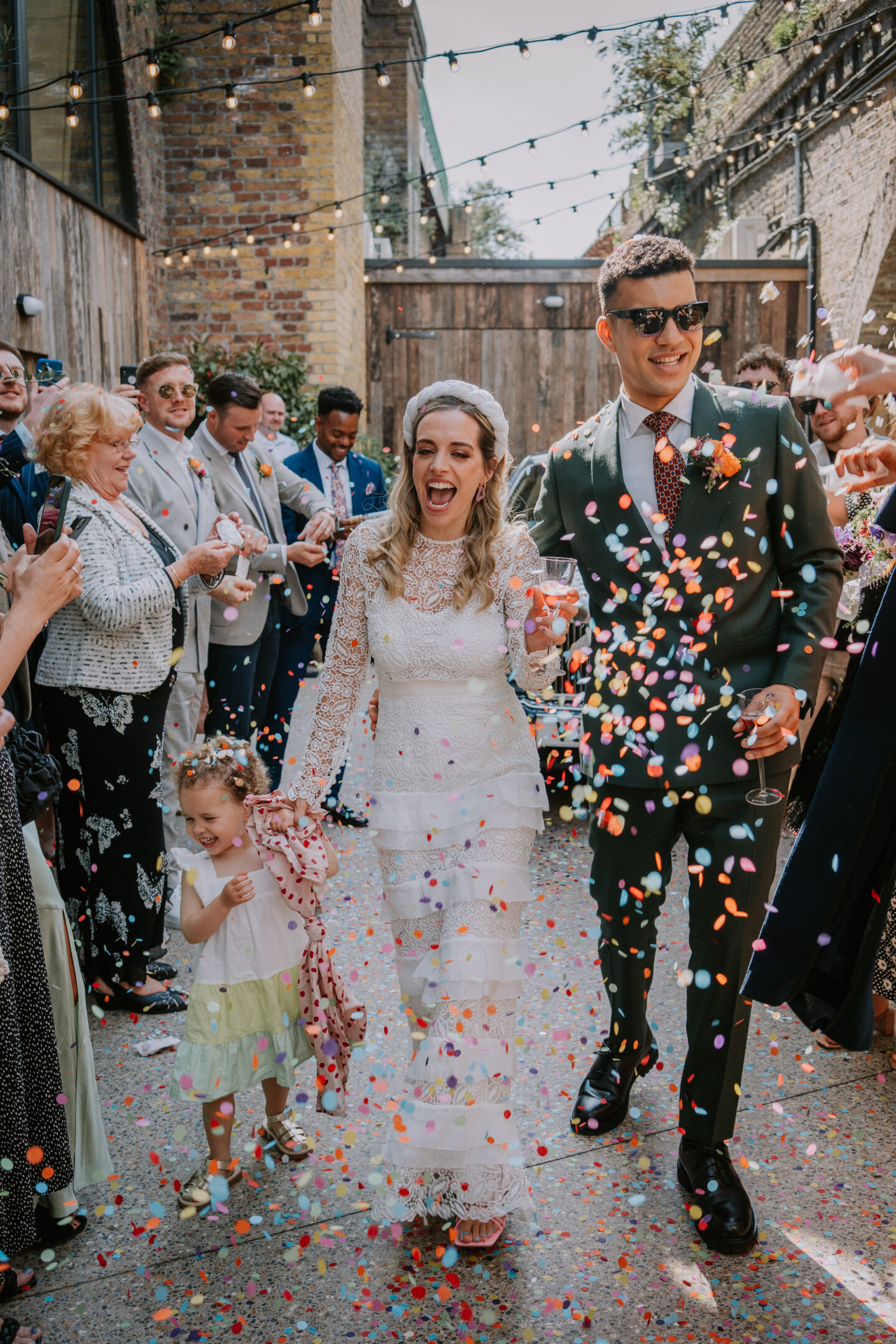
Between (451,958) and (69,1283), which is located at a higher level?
(451,958)

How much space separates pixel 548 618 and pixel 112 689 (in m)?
1.69

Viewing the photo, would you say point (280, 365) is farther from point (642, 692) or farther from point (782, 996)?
point (782, 996)

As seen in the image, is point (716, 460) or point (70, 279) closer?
point (716, 460)

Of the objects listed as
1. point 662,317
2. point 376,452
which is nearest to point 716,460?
point 662,317

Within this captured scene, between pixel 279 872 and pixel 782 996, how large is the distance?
1.21 metres

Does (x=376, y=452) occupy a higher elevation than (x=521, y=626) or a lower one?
higher

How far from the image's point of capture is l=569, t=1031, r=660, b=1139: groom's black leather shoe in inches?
112

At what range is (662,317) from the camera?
8.16ft

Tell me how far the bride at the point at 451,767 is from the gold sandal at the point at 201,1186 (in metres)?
0.44

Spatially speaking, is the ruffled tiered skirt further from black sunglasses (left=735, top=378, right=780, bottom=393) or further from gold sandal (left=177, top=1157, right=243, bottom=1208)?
black sunglasses (left=735, top=378, right=780, bottom=393)

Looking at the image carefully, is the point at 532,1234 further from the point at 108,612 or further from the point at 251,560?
the point at 251,560

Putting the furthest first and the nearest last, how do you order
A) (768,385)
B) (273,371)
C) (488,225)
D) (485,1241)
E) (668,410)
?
(488,225), (273,371), (768,385), (668,410), (485,1241)

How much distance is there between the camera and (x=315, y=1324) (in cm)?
218

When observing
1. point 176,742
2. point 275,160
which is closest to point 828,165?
point 275,160
